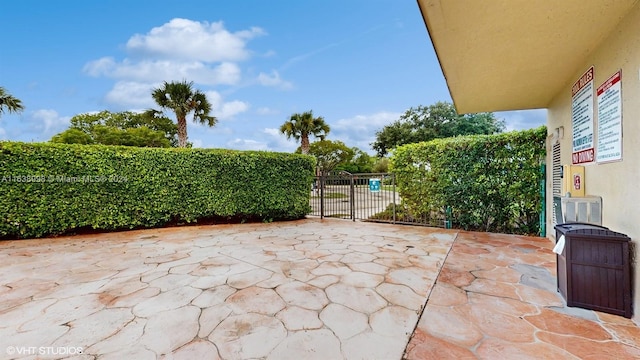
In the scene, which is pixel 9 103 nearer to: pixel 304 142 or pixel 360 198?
pixel 304 142

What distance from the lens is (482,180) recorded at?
5.53 metres

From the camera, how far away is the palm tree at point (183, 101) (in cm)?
1152

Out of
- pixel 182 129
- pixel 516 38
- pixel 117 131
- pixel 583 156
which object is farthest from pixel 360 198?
pixel 117 131

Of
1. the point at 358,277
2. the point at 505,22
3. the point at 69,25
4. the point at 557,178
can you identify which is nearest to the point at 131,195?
the point at 358,277

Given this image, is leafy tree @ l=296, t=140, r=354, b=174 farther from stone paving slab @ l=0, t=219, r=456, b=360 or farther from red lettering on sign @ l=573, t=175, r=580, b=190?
red lettering on sign @ l=573, t=175, r=580, b=190

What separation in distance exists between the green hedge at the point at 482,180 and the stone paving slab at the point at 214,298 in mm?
1719

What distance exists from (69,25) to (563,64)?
12243 mm

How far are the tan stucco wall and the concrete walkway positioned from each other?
0.84 meters

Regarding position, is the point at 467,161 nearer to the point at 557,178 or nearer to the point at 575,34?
the point at 557,178

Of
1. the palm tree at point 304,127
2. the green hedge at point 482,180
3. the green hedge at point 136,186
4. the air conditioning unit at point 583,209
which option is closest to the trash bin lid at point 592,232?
the air conditioning unit at point 583,209

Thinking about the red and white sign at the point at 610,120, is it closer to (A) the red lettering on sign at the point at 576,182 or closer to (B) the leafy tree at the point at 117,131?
(A) the red lettering on sign at the point at 576,182

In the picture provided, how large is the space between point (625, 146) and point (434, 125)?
19.2m

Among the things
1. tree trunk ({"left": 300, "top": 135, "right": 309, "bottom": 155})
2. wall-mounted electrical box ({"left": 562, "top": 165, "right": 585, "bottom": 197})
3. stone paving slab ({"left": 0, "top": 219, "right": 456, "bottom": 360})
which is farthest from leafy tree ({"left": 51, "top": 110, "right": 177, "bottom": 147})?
wall-mounted electrical box ({"left": 562, "top": 165, "right": 585, "bottom": 197})

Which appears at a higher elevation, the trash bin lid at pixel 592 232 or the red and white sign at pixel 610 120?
the red and white sign at pixel 610 120
